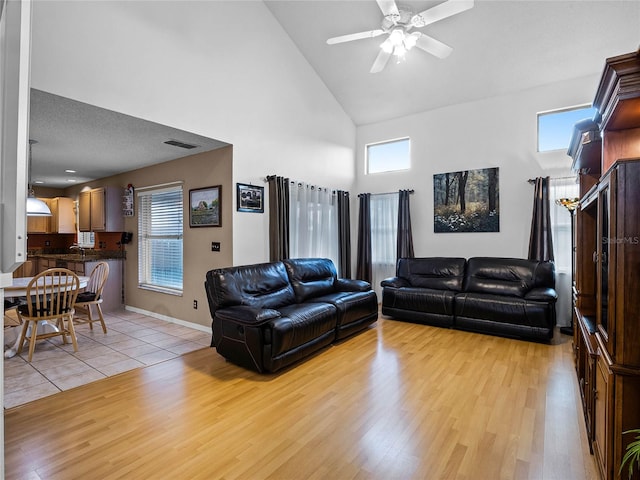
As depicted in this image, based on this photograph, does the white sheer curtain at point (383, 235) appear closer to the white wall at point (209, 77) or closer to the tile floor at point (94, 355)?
the white wall at point (209, 77)

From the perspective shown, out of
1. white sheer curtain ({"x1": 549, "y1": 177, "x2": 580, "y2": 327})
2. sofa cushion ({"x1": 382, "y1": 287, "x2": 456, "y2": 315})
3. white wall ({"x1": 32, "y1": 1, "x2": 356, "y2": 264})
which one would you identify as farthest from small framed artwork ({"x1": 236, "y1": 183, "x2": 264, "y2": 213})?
white sheer curtain ({"x1": 549, "y1": 177, "x2": 580, "y2": 327})

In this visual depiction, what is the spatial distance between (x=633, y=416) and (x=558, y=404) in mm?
1263

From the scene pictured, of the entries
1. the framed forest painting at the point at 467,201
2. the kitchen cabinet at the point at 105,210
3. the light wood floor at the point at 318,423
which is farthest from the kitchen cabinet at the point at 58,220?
the framed forest painting at the point at 467,201

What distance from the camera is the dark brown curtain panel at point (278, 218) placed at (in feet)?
15.4

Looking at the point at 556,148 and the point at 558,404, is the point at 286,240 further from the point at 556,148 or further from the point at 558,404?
the point at 556,148

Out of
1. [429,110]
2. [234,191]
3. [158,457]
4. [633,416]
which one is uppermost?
[429,110]

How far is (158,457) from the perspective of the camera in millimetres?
1965

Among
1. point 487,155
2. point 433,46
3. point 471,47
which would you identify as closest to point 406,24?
point 433,46

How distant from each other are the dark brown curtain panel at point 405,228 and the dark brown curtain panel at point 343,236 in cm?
95

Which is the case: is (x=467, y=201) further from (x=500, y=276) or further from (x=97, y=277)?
(x=97, y=277)

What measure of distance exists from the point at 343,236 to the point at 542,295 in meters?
3.21

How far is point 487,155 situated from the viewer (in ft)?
17.3

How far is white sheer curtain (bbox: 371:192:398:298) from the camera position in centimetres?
613

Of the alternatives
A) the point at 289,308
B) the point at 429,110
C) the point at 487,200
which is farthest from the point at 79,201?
the point at 487,200
